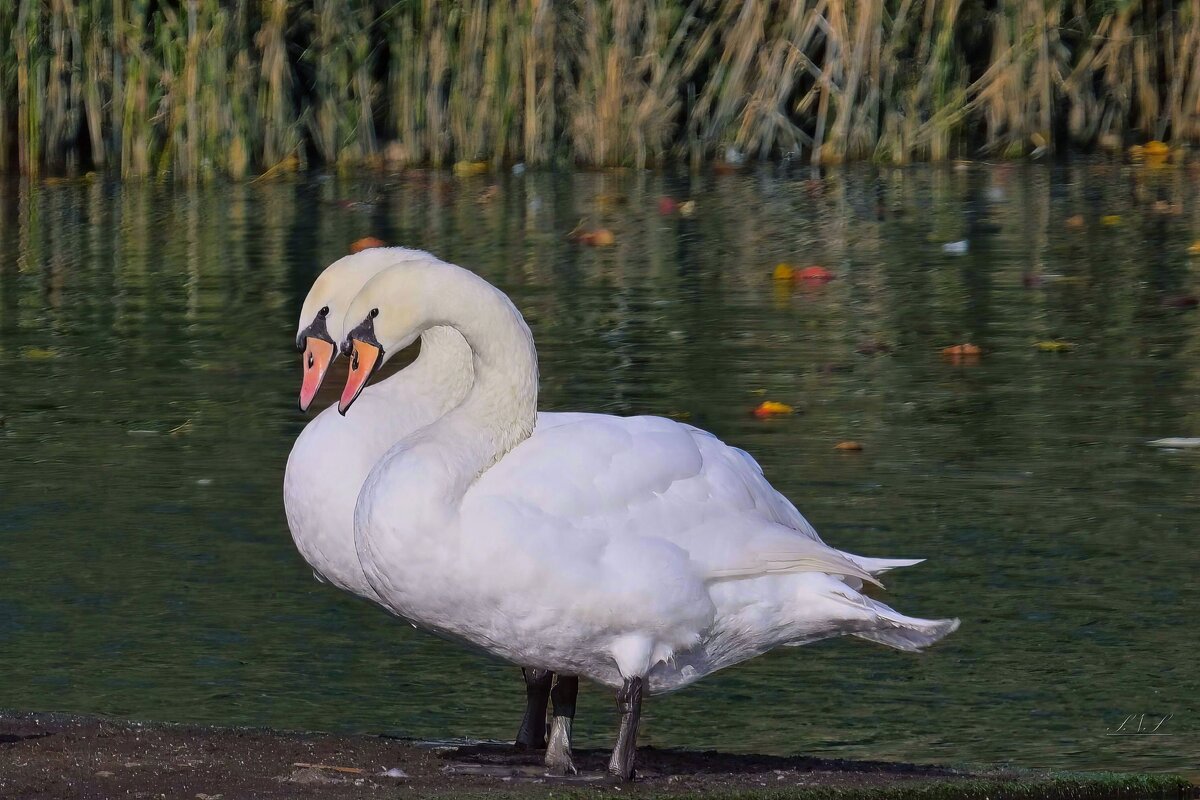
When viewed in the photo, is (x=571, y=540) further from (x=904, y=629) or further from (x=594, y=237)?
(x=594, y=237)

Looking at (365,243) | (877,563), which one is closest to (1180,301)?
(365,243)

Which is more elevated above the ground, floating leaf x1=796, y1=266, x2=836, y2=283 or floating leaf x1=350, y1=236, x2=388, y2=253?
floating leaf x1=350, y1=236, x2=388, y2=253

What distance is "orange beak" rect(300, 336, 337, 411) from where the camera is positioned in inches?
182

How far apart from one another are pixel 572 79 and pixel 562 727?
1083 centimetres

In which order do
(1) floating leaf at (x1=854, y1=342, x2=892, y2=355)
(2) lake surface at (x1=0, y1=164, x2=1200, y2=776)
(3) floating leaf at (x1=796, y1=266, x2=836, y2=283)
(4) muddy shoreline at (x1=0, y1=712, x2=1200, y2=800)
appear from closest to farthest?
(4) muddy shoreline at (x1=0, y1=712, x2=1200, y2=800), (2) lake surface at (x1=0, y1=164, x2=1200, y2=776), (1) floating leaf at (x1=854, y1=342, x2=892, y2=355), (3) floating leaf at (x1=796, y1=266, x2=836, y2=283)

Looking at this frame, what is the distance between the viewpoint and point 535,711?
460cm

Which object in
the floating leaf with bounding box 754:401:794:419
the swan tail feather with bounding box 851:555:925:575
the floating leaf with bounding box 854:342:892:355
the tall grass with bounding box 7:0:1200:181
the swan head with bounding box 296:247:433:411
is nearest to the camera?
the swan tail feather with bounding box 851:555:925:575

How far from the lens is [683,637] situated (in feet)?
13.8

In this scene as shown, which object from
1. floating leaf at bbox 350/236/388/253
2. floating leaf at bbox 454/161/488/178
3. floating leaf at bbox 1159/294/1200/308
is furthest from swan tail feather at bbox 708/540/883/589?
floating leaf at bbox 454/161/488/178

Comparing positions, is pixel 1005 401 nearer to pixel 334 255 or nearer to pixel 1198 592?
pixel 1198 592

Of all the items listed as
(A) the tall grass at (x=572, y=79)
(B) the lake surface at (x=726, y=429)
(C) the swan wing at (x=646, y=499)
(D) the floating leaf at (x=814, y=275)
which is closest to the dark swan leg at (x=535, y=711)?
(B) the lake surface at (x=726, y=429)

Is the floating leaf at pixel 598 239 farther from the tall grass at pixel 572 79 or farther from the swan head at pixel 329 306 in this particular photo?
the swan head at pixel 329 306

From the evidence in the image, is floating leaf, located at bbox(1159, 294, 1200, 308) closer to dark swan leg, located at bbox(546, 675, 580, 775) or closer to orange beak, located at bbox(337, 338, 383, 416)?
dark swan leg, located at bbox(546, 675, 580, 775)

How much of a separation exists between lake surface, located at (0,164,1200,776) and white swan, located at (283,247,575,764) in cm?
32
